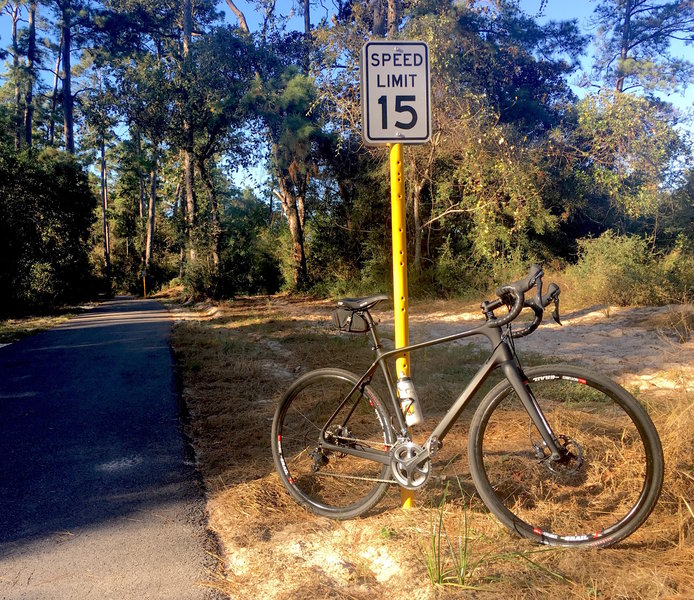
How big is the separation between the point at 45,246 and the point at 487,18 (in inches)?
776

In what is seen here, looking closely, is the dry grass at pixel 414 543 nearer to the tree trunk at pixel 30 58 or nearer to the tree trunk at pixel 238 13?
the tree trunk at pixel 238 13

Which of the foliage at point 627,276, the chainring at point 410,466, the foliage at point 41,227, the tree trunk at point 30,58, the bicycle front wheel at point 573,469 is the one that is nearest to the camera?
the bicycle front wheel at point 573,469

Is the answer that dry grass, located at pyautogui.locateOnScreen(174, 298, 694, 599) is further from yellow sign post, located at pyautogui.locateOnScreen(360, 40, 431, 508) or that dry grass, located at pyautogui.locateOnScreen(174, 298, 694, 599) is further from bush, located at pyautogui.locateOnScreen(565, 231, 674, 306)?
bush, located at pyautogui.locateOnScreen(565, 231, 674, 306)

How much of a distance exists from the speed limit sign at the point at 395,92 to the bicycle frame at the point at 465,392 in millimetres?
1055

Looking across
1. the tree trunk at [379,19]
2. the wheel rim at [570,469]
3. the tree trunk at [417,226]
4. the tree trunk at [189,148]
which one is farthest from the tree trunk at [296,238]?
the wheel rim at [570,469]

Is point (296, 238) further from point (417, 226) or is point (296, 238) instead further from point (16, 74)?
A: point (16, 74)

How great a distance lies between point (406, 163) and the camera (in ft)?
54.7

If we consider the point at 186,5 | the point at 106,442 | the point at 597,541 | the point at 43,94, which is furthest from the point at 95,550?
the point at 43,94

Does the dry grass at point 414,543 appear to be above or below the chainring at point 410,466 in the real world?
below

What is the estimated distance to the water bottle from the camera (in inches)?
120

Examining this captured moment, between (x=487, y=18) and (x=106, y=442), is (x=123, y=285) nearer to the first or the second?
(x=487, y=18)

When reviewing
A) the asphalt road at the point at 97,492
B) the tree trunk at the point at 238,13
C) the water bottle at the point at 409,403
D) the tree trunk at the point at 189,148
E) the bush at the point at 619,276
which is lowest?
the asphalt road at the point at 97,492

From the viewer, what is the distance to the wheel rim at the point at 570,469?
270 centimetres

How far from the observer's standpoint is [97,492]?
147 inches
